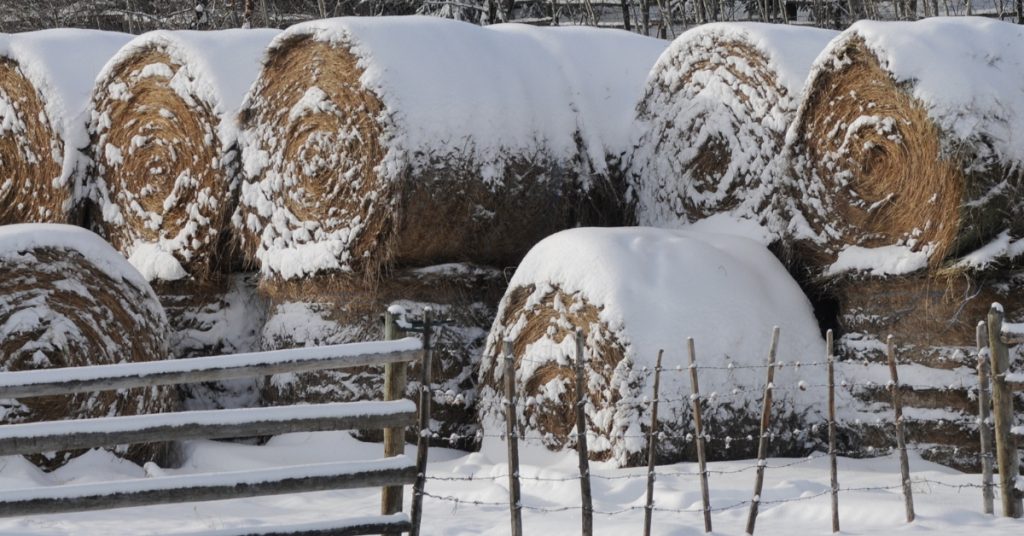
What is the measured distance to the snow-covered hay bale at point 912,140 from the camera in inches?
297

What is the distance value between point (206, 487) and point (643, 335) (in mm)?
2887

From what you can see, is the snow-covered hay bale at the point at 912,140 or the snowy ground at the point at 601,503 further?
the snow-covered hay bale at the point at 912,140

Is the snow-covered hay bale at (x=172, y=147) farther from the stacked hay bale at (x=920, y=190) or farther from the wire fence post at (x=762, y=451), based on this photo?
the wire fence post at (x=762, y=451)

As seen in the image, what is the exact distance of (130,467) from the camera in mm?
8594

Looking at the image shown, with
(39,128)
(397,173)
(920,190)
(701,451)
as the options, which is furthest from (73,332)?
(920,190)

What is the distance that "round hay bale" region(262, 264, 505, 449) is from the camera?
9.04 metres

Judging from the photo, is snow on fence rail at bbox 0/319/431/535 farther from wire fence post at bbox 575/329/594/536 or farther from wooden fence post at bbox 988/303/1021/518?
wooden fence post at bbox 988/303/1021/518

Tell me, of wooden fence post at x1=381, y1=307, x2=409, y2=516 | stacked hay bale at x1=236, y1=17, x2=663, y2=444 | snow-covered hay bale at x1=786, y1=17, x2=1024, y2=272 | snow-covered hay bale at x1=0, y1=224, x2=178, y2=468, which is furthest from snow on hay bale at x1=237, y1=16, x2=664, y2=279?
wooden fence post at x1=381, y1=307, x2=409, y2=516

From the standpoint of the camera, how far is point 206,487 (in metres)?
5.72

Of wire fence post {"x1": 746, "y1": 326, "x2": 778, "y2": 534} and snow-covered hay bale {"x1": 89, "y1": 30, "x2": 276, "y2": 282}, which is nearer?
wire fence post {"x1": 746, "y1": 326, "x2": 778, "y2": 534}

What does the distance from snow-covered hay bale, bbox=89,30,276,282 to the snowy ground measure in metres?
1.92

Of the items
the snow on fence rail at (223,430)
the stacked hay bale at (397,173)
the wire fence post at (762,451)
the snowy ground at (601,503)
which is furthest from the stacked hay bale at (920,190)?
the snow on fence rail at (223,430)

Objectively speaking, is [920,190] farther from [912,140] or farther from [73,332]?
[73,332]

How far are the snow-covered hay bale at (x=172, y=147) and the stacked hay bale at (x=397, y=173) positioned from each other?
259 millimetres
